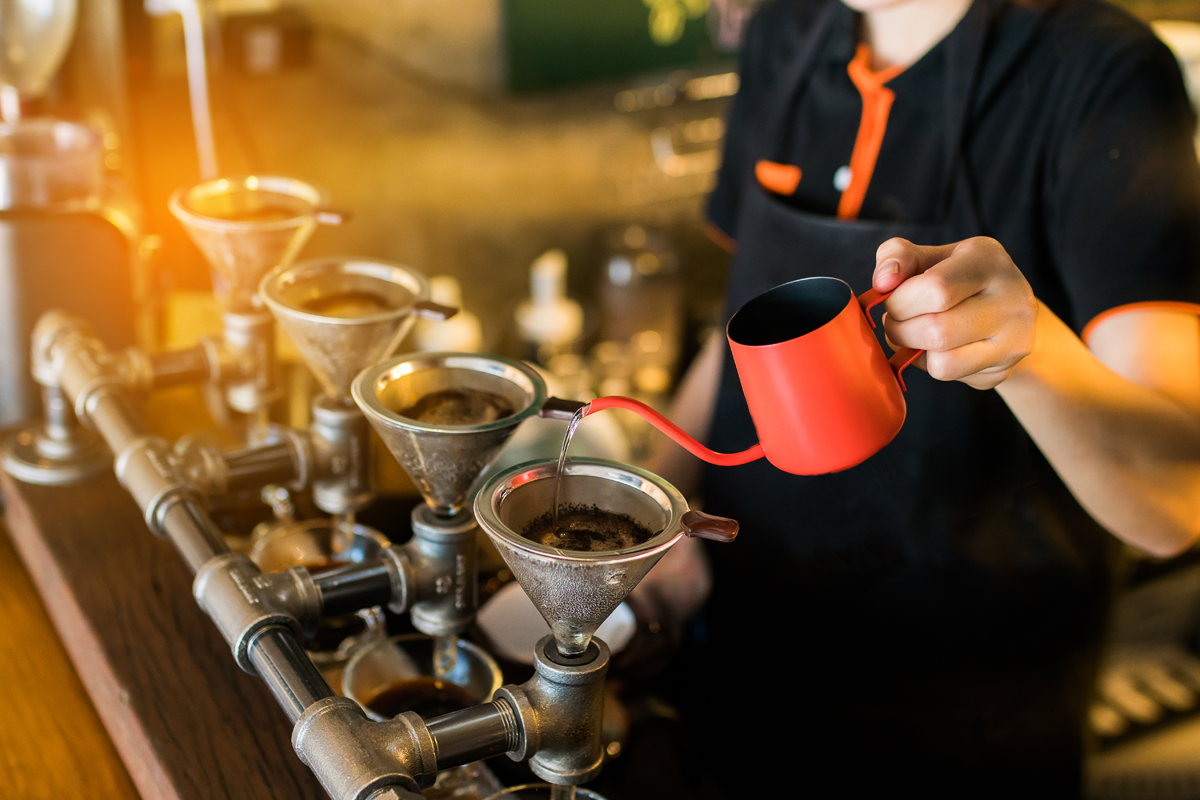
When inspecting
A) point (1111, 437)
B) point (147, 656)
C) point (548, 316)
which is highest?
point (1111, 437)

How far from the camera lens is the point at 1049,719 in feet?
5.06

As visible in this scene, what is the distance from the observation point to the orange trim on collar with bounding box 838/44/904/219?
1.42 m

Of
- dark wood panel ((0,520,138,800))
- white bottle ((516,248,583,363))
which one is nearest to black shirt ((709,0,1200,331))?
dark wood panel ((0,520,138,800))

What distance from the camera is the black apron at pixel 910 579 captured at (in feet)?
4.47

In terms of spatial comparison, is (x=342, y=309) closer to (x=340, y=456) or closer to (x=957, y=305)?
(x=340, y=456)

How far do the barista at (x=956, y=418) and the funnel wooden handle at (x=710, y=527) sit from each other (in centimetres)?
33

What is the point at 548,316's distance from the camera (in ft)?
9.39

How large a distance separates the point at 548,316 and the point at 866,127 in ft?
5.01

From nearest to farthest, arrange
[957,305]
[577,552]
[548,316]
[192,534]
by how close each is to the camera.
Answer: [577,552]
[957,305]
[192,534]
[548,316]

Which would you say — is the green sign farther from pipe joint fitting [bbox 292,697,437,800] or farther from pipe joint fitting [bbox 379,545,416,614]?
pipe joint fitting [bbox 292,697,437,800]

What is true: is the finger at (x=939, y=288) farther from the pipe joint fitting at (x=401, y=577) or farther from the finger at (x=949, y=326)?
the pipe joint fitting at (x=401, y=577)

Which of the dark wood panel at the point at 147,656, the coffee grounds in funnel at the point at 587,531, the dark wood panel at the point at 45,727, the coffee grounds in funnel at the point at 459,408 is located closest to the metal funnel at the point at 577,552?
the coffee grounds in funnel at the point at 587,531

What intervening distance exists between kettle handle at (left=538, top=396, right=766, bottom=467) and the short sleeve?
0.62 m

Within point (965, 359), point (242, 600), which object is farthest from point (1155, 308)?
point (242, 600)
